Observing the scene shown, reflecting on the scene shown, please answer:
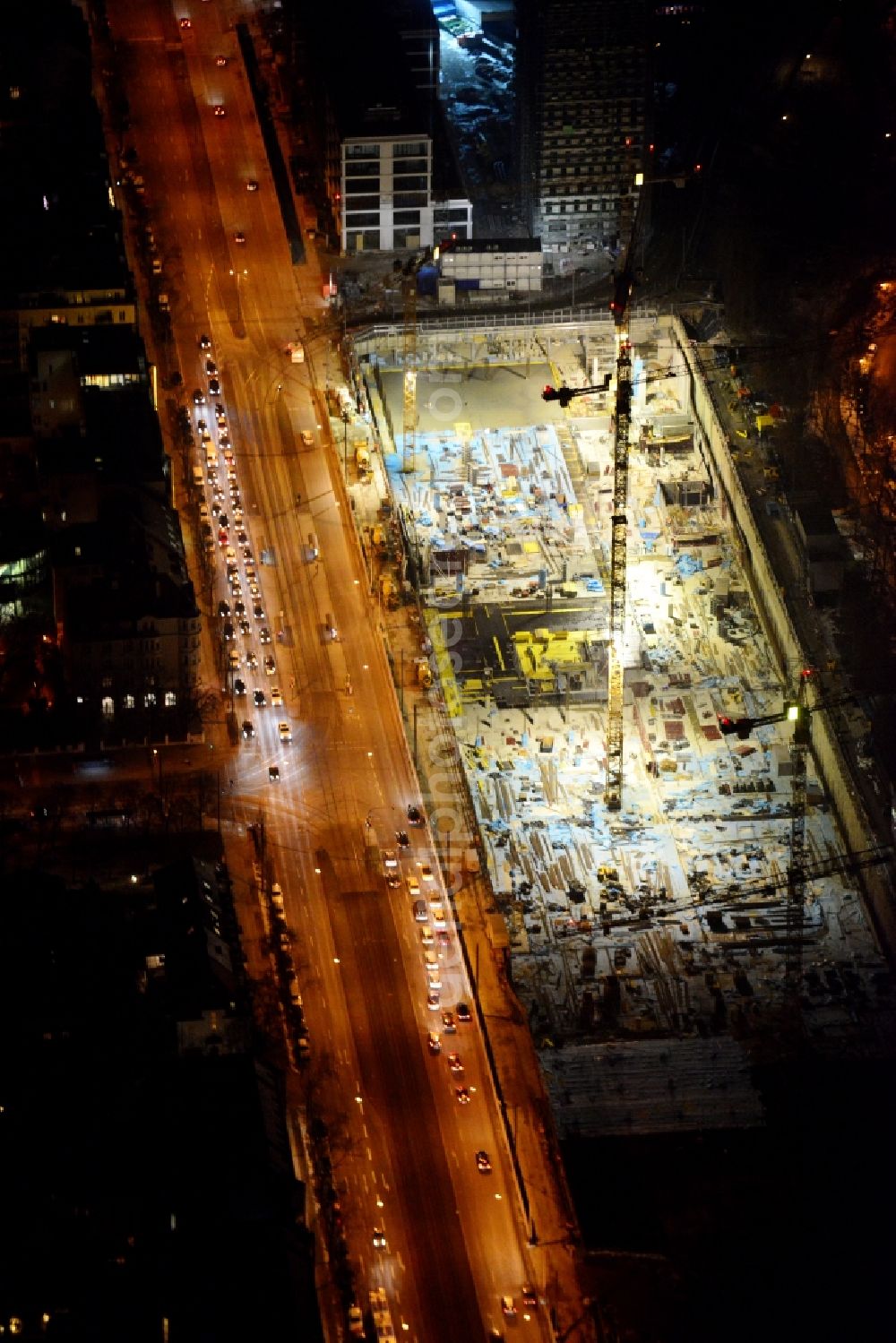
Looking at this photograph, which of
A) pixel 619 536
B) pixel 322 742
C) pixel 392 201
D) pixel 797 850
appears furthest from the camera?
pixel 392 201

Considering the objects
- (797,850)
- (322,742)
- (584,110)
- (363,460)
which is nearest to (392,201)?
(584,110)

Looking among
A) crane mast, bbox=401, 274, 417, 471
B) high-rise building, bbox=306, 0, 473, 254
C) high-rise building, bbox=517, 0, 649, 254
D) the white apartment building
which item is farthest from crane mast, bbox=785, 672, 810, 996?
high-rise building, bbox=306, 0, 473, 254

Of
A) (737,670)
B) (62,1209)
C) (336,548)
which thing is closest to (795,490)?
(737,670)

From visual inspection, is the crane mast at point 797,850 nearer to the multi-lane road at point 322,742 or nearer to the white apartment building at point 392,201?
the multi-lane road at point 322,742

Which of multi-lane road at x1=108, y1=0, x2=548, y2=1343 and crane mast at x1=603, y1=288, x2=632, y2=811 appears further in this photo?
crane mast at x1=603, y1=288, x2=632, y2=811

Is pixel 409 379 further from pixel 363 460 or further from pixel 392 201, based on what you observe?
pixel 392 201

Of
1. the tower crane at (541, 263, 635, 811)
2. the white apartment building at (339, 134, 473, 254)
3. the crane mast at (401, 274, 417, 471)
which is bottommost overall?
the tower crane at (541, 263, 635, 811)

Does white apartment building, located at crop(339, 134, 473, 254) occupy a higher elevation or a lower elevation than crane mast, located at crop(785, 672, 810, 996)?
higher

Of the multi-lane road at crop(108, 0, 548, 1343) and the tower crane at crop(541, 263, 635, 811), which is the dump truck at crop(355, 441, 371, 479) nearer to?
the multi-lane road at crop(108, 0, 548, 1343)

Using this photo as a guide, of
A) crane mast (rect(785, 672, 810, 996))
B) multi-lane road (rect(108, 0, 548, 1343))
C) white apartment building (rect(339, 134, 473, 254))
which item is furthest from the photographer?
white apartment building (rect(339, 134, 473, 254))
